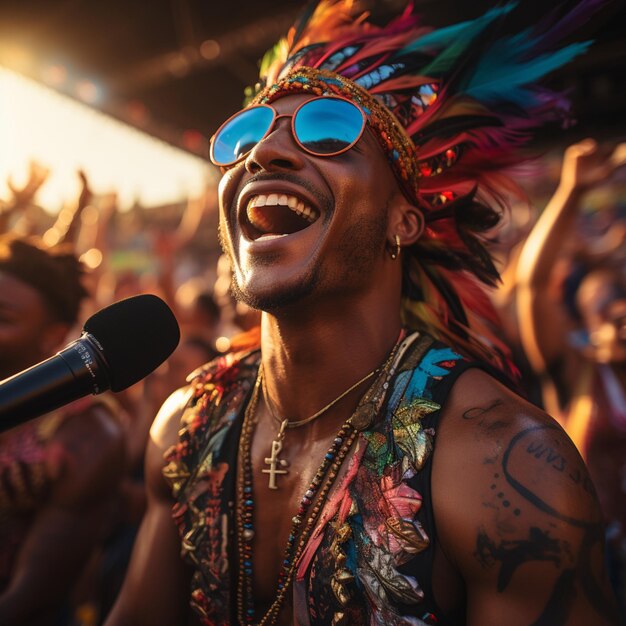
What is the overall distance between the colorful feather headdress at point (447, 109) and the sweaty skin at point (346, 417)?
17 centimetres

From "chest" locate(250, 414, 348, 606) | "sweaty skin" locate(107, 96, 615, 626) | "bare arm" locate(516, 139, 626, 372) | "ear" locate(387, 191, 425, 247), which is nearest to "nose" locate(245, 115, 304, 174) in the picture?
"sweaty skin" locate(107, 96, 615, 626)

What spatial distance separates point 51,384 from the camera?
1115mm

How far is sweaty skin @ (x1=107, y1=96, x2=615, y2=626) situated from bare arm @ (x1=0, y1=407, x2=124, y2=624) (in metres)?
Answer: 0.68

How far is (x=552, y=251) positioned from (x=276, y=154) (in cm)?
232

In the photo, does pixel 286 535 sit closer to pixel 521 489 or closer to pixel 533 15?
pixel 521 489

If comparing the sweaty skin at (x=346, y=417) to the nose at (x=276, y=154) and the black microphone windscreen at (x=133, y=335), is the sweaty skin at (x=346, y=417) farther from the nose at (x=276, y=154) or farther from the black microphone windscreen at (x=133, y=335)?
the black microphone windscreen at (x=133, y=335)

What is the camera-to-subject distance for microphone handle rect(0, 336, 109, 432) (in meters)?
1.08

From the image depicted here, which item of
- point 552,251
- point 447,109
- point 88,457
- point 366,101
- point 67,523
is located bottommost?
point 67,523

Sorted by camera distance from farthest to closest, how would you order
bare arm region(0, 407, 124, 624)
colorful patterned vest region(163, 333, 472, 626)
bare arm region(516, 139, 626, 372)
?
bare arm region(516, 139, 626, 372)
bare arm region(0, 407, 124, 624)
colorful patterned vest region(163, 333, 472, 626)

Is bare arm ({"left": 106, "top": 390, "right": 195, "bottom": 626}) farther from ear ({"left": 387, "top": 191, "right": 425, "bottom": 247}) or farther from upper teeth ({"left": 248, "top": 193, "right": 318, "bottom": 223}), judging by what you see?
ear ({"left": 387, "top": 191, "right": 425, "bottom": 247})

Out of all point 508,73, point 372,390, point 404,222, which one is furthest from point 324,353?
point 508,73

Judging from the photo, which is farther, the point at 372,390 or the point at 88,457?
the point at 88,457

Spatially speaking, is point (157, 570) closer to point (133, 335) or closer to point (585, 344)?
point (133, 335)

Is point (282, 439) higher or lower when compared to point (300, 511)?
higher
